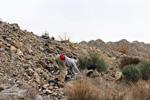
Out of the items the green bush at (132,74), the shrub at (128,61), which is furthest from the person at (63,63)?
the shrub at (128,61)

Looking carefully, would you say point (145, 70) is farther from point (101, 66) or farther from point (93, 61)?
point (93, 61)

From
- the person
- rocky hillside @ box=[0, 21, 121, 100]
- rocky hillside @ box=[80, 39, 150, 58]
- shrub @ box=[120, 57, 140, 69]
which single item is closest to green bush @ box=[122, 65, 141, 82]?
the person

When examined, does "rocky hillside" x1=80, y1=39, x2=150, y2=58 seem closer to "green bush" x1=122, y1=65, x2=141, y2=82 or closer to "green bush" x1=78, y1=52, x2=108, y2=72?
"green bush" x1=78, y1=52, x2=108, y2=72

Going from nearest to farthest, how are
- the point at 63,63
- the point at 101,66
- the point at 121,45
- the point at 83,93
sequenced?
the point at 83,93, the point at 63,63, the point at 101,66, the point at 121,45

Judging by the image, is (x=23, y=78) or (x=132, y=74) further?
(x=132, y=74)

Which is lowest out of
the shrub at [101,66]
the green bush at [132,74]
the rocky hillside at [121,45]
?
the green bush at [132,74]

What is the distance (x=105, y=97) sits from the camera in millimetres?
3965

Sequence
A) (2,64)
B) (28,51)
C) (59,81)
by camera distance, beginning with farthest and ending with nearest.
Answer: (28,51) → (59,81) → (2,64)

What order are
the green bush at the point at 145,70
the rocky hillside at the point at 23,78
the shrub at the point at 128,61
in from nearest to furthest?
1. the rocky hillside at the point at 23,78
2. the green bush at the point at 145,70
3. the shrub at the point at 128,61

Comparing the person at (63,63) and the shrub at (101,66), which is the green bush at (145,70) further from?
the person at (63,63)

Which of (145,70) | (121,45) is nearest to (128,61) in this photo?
(145,70)

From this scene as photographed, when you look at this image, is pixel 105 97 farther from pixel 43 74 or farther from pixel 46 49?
pixel 46 49

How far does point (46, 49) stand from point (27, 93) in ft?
22.4

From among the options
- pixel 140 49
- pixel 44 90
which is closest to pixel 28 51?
pixel 44 90
